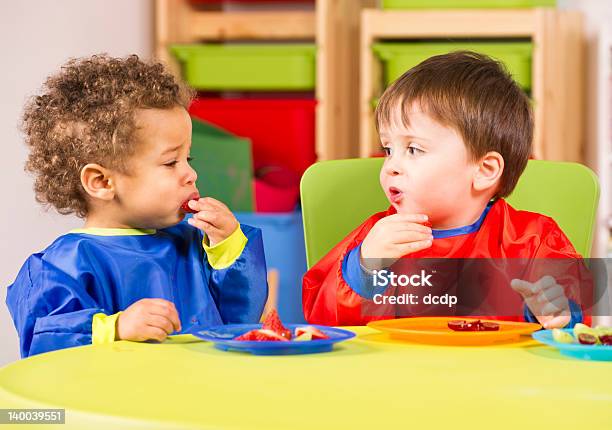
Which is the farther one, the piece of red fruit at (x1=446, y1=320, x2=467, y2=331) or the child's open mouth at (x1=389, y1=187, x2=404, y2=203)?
the child's open mouth at (x1=389, y1=187, x2=404, y2=203)

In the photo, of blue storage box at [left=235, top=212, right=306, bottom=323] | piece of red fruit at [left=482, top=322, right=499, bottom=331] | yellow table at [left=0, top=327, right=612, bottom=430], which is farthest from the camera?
blue storage box at [left=235, top=212, right=306, bottom=323]

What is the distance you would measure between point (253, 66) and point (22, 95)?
114cm

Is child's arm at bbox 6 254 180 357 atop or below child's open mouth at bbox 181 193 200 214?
below

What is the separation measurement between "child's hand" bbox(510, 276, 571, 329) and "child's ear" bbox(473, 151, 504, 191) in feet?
1.04

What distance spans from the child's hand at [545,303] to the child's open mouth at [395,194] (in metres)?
0.30

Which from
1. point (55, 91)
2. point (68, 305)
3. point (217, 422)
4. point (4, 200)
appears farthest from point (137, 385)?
point (4, 200)

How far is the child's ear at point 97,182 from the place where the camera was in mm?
1268

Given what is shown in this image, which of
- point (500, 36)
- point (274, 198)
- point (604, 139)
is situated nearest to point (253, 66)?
point (274, 198)

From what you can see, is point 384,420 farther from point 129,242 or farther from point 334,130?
point 334,130

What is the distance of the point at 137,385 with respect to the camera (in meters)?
0.66

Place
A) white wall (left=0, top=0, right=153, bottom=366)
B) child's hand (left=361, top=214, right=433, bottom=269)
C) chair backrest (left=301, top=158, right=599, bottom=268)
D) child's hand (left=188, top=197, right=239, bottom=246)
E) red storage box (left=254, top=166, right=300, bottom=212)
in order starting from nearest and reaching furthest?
child's hand (left=361, top=214, right=433, bottom=269)
child's hand (left=188, top=197, right=239, bottom=246)
chair backrest (left=301, top=158, right=599, bottom=268)
white wall (left=0, top=0, right=153, bottom=366)
red storage box (left=254, top=166, right=300, bottom=212)

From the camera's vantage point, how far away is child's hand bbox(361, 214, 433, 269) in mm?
1071

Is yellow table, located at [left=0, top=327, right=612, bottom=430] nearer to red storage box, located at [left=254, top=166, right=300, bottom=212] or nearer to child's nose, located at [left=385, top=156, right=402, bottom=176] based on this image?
child's nose, located at [left=385, top=156, right=402, bottom=176]

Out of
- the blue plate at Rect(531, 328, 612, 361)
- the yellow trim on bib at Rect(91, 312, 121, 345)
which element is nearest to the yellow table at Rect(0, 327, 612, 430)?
the blue plate at Rect(531, 328, 612, 361)
